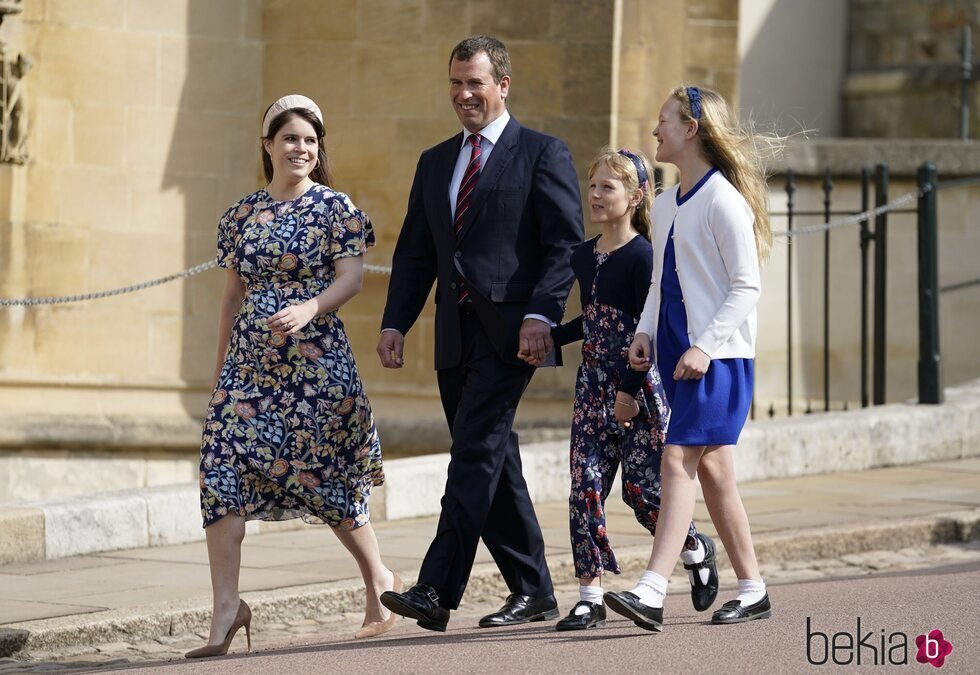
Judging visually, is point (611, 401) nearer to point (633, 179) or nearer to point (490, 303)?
point (490, 303)

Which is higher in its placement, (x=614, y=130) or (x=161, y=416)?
(x=614, y=130)

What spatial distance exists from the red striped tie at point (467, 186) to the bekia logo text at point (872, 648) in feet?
4.89

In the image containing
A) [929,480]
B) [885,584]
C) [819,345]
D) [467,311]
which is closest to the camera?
[467,311]

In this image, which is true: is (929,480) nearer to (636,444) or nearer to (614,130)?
(614,130)

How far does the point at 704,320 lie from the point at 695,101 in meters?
0.67

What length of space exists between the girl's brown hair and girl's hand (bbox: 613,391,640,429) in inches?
45.6

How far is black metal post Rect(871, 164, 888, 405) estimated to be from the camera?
10.7 m

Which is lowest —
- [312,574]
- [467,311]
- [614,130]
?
[312,574]

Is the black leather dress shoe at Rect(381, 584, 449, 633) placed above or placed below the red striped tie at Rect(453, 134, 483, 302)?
below

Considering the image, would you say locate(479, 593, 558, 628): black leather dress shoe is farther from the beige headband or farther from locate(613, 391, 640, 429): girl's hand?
the beige headband

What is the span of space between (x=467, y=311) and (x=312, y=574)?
1.58m

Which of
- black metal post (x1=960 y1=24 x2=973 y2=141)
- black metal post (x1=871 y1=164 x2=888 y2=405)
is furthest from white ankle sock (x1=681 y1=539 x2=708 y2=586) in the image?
black metal post (x1=960 y1=24 x2=973 y2=141)

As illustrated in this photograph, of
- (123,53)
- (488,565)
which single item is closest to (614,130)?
(123,53)

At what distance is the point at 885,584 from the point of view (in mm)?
6457
